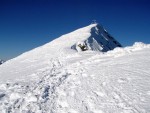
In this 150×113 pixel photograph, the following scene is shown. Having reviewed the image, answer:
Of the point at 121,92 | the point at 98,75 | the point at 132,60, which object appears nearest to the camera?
the point at 121,92

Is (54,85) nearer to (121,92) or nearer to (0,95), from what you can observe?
(0,95)

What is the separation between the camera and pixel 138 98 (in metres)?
8.84

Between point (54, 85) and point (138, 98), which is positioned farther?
point (54, 85)

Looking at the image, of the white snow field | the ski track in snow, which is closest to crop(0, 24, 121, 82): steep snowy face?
the white snow field

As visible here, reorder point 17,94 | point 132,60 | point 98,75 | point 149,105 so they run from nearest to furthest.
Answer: point 149,105, point 17,94, point 98,75, point 132,60

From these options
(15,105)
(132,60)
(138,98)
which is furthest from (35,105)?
(132,60)

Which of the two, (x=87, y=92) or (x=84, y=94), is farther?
(x=87, y=92)

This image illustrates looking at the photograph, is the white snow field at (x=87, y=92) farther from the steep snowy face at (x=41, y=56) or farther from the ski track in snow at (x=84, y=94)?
the steep snowy face at (x=41, y=56)

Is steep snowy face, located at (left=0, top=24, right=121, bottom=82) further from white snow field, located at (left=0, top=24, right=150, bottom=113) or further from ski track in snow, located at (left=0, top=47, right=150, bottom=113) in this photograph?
ski track in snow, located at (left=0, top=47, right=150, bottom=113)

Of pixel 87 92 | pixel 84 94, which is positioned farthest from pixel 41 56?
pixel 84 94

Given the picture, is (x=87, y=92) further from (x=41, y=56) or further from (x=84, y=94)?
(x=41, y=56)

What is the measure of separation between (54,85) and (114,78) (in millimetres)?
3447

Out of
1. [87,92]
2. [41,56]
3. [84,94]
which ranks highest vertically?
[41,56]

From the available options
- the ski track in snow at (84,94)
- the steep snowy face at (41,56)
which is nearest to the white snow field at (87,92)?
the ski track in snow at (84,94)
